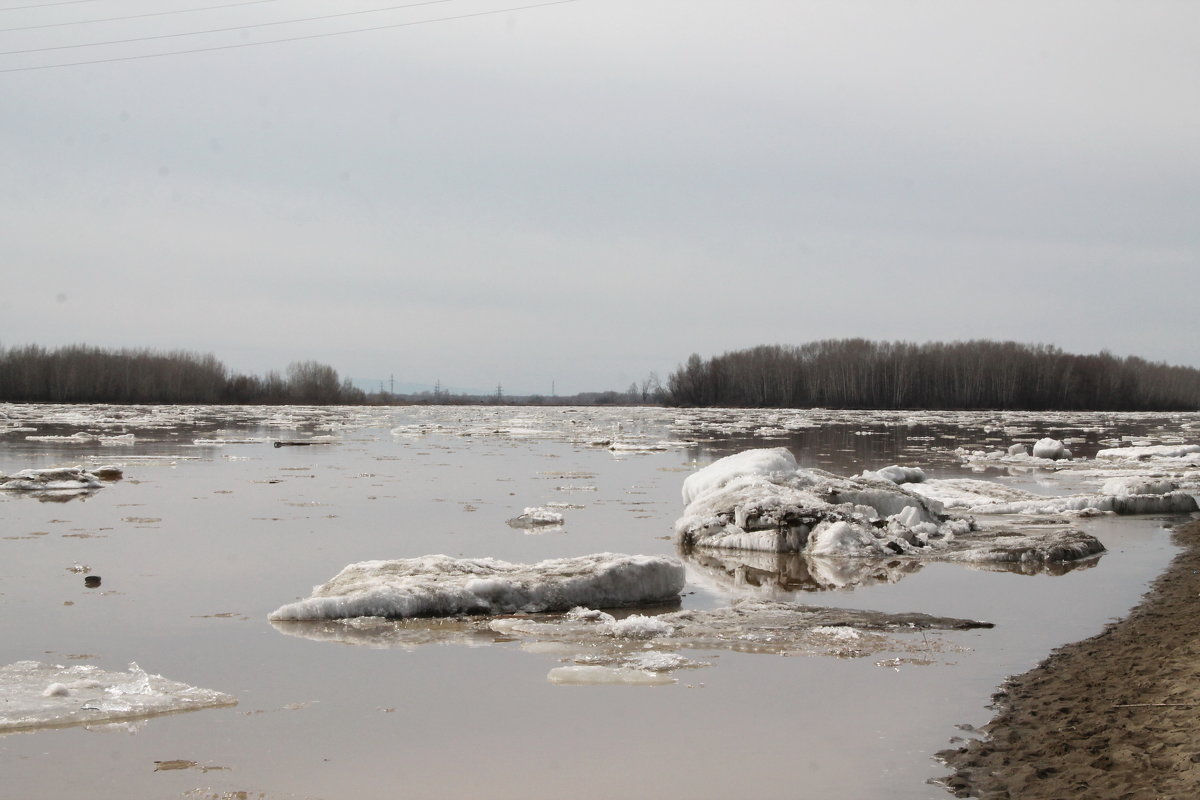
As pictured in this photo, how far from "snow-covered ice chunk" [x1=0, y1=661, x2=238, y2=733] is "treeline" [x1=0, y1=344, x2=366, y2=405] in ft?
274

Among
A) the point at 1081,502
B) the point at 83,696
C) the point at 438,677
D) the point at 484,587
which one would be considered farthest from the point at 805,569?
the point at 1081,502

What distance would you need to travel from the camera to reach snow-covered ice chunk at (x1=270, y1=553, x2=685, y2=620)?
23.0ft

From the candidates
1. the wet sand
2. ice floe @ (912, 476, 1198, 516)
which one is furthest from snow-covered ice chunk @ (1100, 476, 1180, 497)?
the wet sand

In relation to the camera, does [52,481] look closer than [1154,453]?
Yes

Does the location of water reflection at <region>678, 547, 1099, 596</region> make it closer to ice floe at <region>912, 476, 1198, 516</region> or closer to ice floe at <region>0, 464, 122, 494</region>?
ice floe at <region>912, 476, 1198, 516</region>

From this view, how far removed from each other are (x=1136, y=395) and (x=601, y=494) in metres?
91.2

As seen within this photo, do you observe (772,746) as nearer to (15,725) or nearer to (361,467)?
(15,725)

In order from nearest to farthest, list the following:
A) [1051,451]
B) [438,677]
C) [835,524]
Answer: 1. [438,677]
2. [835,524]
3. [1051,451]

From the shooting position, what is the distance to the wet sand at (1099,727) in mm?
3863

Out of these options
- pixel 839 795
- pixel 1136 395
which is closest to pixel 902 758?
pixel 839 795

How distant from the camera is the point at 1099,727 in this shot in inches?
177

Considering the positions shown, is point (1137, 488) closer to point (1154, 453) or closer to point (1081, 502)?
point (1081, 502)

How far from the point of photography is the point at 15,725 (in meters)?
4.55

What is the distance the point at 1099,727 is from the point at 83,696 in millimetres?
4886
